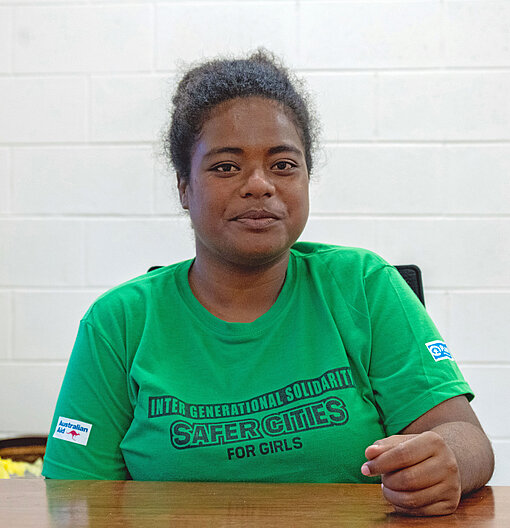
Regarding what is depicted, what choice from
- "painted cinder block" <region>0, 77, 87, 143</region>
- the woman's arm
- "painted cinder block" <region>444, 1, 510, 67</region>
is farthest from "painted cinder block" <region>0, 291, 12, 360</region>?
the woman's arm

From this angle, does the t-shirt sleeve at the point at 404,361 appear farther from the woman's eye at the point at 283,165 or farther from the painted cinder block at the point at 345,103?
the painted cinder block at the point at 345,103

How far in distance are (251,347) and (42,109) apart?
153cm

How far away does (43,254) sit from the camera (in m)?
2.54

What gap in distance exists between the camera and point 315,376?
4.31ft

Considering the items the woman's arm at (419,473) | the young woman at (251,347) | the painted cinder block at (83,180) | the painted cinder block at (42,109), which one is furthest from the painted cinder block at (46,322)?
the woman's arm at (419,473)

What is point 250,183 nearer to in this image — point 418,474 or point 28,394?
point 418,474

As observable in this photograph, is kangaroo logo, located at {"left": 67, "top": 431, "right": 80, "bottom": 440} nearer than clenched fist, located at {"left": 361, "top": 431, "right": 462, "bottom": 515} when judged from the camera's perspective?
No

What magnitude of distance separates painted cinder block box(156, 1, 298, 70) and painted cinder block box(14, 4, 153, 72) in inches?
2.2

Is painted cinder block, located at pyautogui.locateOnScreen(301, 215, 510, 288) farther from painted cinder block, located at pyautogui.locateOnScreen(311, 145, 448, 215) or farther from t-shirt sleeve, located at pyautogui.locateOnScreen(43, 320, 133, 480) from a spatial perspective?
t-shirt sleeve, located at pyautogui.locateOnScreen(43, 320, 133, 480)

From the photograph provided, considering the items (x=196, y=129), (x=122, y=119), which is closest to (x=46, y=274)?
(x=122, y=119)

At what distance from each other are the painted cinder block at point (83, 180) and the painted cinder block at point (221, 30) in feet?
1.13

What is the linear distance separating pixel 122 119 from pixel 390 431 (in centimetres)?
159

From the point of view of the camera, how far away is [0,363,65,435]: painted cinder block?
2545 mm

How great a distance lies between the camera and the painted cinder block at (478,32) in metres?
2.44
